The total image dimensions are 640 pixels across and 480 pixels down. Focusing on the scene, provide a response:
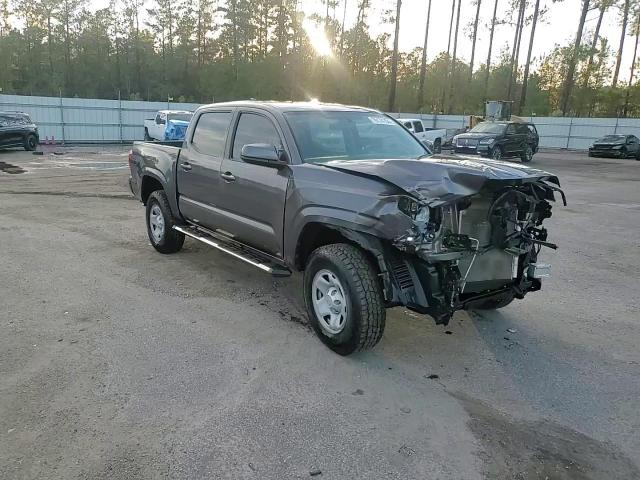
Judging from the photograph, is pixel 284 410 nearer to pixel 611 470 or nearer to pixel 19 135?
pixel 611 470

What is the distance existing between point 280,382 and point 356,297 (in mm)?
781

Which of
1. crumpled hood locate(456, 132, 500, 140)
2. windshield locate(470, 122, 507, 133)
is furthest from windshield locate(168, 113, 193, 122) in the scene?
windshield locate(470, 122, 507, 133)

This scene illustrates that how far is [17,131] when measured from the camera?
64.2ft

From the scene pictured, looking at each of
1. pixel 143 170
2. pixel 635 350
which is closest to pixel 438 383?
pixel 635 350

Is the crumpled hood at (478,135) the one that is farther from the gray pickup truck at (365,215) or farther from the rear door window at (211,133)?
the rear door window at (211,133)

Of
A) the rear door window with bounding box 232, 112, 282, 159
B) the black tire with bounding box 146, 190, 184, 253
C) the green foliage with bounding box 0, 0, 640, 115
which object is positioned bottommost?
the black tire with bounding box 146, 190, 184, 253

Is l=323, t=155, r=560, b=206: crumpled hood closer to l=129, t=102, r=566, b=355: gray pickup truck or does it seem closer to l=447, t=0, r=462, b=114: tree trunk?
l=129, t=102, r=566, b=355: gray pickup truck

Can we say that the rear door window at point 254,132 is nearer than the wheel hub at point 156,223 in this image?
Yes

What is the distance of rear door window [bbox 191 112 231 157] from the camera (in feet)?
17.6

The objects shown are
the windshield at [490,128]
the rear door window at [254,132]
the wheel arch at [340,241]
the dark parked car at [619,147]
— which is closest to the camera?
the wheel arch at [340,241]

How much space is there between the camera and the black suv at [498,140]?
2089 cm

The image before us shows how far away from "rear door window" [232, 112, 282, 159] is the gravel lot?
1.50m

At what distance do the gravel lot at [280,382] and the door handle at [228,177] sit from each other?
1143 mm

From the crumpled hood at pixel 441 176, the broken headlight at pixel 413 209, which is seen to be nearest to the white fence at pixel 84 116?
the crumpled hood at pixel 441 176
